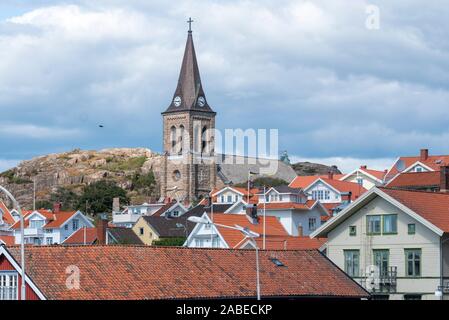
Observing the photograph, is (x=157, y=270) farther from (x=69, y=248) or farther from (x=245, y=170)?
(x=245, y=170)

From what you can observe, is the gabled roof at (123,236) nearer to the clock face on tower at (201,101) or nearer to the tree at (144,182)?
the clock face on tower at (201,101)

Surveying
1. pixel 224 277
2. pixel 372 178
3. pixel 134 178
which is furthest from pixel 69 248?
pixel 134 178

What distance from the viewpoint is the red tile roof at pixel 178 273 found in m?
31.6

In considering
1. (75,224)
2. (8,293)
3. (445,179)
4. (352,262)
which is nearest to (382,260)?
(352,262)

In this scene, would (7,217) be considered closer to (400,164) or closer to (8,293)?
(400,164)

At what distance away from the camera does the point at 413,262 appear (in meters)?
44.8

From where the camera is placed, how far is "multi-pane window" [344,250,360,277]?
4707cm

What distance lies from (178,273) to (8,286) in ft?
22.7

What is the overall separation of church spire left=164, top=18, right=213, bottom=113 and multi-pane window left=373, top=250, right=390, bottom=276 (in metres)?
120

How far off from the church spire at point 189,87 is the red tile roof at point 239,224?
90357mm

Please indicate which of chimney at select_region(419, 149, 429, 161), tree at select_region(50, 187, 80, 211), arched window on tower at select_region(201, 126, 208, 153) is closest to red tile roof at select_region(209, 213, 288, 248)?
chimney at select_region(419, 149, 429, 161)
